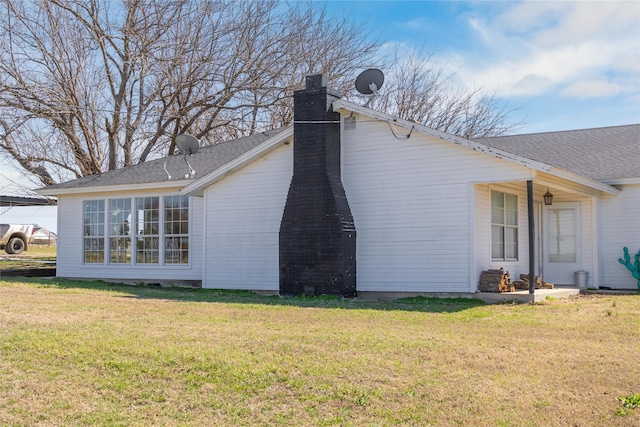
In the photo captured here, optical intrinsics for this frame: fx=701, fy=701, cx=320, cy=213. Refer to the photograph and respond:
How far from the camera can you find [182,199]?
18469 millimetres

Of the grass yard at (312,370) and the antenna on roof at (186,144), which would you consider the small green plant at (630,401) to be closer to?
the grass yard at (312,370)

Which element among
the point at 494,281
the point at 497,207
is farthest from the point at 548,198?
the point at 494,281

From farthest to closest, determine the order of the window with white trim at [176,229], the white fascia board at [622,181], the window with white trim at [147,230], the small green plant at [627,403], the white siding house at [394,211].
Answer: the window with white trim at [147,230] < the window with white trim at [176,229] < the white fascia board at [622,181] < the white siding house at [394,211] < the small green plant at [627,403]

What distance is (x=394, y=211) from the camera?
579 inches

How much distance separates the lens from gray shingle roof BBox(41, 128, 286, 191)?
18.9 metres

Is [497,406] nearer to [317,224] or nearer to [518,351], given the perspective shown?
[518,351]

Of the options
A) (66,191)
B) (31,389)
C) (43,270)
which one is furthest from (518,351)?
(43,270)

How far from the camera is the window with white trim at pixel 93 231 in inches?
778

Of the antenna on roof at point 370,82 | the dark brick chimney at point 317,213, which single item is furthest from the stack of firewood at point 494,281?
the antenna on roof at point 370,82

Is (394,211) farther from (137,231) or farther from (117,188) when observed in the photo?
(117,188)

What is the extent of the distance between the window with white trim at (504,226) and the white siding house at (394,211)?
42 mm

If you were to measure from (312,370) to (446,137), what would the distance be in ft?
25.9

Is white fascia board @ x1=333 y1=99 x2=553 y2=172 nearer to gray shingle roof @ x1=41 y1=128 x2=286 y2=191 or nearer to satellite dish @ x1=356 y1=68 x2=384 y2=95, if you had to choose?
satellite dish @ x1=356 y1=68 x2=384 y2=95

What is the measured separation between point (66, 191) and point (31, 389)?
1411 centimetres
